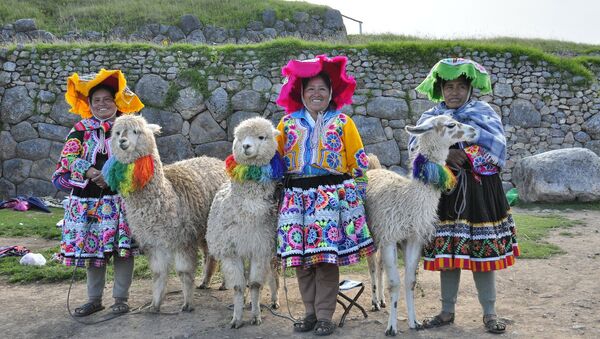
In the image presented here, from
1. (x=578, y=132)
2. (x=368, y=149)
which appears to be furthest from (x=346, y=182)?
(x=578, y=132)

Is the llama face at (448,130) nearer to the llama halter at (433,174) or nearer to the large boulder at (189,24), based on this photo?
the llama halter at (433,174)

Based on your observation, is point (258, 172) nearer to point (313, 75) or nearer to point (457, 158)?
point (313, 75)

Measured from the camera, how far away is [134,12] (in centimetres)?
1669

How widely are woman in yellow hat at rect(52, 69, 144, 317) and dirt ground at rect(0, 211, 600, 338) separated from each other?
0.29 m

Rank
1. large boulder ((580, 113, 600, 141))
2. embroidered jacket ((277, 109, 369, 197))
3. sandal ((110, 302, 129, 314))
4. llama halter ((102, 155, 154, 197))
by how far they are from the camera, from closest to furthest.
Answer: embroidered jacket ((277, 109, 369, 197)), llama halter ((102, 155, 154, 197)), sandal ((110, 302, 129, 314)), large boulder ((580, 113, 600, 141))

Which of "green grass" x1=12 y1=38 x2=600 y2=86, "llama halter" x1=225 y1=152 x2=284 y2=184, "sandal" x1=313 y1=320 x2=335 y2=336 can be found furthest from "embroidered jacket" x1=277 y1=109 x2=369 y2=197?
"green grass" x1=12 y1=38 x2=600 y2=86

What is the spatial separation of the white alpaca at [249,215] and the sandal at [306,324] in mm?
288

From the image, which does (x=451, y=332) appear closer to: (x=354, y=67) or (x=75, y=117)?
(x=354, y=67)

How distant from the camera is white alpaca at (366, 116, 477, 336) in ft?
10.6

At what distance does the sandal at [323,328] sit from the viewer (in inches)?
126

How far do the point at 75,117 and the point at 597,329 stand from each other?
8.98 meters

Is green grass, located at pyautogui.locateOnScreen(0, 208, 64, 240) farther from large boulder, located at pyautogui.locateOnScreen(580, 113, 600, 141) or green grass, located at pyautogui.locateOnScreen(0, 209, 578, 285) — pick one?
large boulder, located at pyautogui.locateOnScreen(580, 113, 600, 141)

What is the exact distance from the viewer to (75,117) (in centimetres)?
962

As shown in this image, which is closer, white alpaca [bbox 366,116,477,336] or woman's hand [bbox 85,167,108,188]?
white alpaca [bbox 366,116,477,336]
